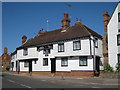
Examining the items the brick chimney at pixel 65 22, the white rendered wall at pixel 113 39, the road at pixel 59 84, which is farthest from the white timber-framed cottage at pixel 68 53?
the road at pixel 59 84

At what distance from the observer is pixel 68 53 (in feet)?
97.3

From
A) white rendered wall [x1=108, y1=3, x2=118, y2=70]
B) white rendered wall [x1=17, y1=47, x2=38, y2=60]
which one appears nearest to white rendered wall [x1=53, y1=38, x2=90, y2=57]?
white rendered wall [x1=108, y1=3, x2=118, y2=70]

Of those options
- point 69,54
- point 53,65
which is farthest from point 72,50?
point 53,65

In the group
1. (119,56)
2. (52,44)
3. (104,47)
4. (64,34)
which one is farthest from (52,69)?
(119,56)

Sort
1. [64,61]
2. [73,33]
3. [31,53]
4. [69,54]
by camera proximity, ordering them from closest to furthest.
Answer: [69,54], [64,61], [73,33], [31,53]

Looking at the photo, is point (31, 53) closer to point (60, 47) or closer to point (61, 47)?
point (60, 47)

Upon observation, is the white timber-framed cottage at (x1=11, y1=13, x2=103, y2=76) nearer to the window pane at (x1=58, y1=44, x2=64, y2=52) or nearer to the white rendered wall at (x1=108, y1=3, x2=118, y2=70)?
the window pane at (x1=58, y1=44, x2=64, y2=52)

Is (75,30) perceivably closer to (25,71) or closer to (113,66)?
(113,66)

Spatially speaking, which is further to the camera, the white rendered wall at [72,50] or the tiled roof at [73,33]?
the tiled roof at [73,33]

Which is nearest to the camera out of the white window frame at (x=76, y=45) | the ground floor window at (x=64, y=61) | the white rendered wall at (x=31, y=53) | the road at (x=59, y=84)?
the road at (x=59, y=84)

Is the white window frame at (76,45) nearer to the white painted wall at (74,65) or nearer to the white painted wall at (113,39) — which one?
the white painted wall at (74,65)

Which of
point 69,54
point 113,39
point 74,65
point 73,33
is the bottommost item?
point 74,65

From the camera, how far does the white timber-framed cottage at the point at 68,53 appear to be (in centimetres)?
2759

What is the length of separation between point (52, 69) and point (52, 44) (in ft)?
15.0
